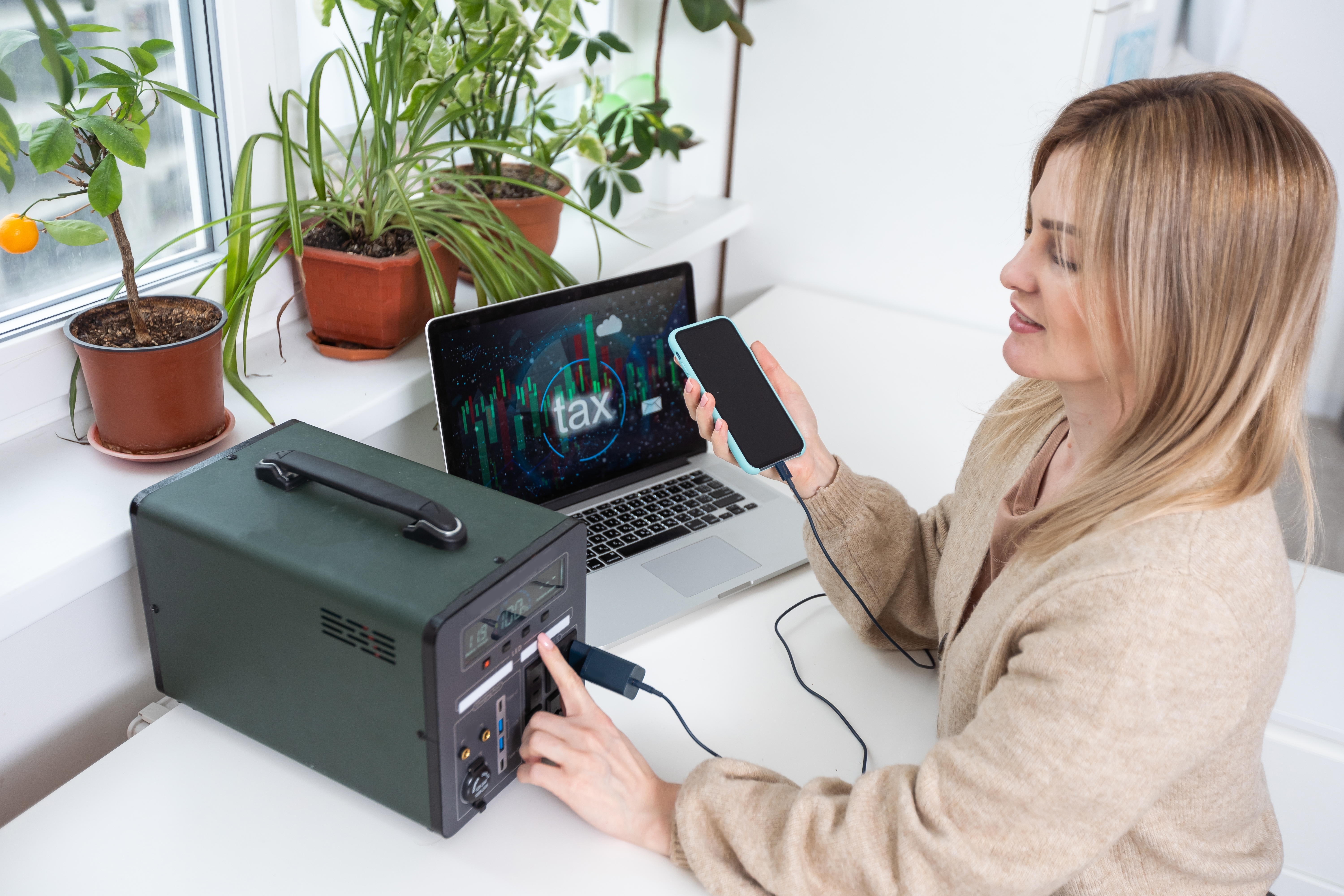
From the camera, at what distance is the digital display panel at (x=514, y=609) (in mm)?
690

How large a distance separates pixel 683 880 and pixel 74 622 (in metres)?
0.55

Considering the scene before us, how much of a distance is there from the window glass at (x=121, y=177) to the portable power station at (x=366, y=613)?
336 millimetres

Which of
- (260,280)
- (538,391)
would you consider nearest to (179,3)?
(260,280)

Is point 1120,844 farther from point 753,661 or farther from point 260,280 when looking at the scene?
point 260,280

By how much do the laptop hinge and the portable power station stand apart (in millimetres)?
321

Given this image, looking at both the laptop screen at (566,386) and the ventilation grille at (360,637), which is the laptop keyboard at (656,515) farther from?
the ventilation grille at (360,637)

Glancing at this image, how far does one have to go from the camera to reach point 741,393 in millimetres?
979

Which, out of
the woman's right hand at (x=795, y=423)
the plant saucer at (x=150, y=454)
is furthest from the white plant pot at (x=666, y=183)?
the plant saucer at (x=150, y=454)

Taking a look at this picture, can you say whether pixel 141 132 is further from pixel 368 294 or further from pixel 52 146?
pixel 368 294

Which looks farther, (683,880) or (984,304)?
(984,304)

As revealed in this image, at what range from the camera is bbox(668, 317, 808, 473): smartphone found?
957mm

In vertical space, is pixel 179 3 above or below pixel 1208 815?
above

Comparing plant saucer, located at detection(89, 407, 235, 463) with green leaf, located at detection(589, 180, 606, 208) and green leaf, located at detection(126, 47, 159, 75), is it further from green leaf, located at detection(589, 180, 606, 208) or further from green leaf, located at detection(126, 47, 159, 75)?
green leaf, located at detection(589, 180, 606, 208)

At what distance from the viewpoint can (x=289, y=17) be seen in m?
1.12
